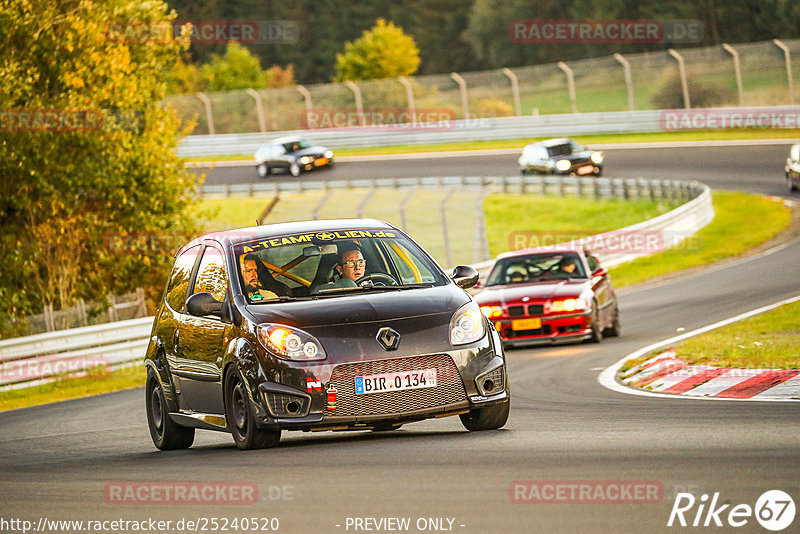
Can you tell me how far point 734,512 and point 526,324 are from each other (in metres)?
12.9

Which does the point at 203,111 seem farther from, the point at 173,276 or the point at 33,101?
the point at 173,276

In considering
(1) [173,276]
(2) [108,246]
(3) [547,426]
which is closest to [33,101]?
(2) [108,246]

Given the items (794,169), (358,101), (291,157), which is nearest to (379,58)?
(358,101)

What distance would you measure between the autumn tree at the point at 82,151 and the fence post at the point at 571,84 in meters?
31.1

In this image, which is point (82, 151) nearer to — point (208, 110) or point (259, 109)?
point (259, 109)

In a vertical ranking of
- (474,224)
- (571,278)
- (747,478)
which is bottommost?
(474,224)

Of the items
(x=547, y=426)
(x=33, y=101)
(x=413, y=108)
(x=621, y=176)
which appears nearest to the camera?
(x=547, y=426)

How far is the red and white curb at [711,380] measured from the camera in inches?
438

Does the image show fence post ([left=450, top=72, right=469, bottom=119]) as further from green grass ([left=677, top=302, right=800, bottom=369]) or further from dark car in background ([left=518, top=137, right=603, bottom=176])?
green grass ([left=677, top=302, right=800, bottom=369])

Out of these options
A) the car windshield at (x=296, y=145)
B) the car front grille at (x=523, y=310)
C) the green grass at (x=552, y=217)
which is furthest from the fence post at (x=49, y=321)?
the car windshield at (x=296, y=145)

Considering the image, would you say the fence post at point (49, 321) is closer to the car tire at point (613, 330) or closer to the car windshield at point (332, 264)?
the car tire at point (613, 330)

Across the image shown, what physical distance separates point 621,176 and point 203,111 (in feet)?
82.6

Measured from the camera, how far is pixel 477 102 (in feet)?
203

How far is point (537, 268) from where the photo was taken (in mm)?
20094
